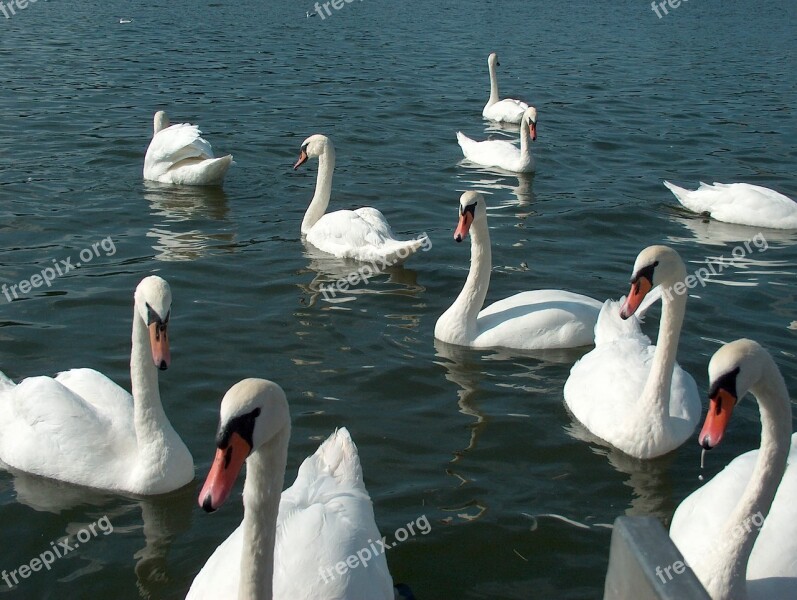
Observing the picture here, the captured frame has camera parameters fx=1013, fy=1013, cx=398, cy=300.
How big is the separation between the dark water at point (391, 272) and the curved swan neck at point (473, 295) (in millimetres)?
209

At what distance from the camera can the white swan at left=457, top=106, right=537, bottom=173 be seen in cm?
1442

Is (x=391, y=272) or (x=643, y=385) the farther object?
(x=391, y=272)

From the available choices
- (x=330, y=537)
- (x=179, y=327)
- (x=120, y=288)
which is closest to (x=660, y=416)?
(x=330, y=537)

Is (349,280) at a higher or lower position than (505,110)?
lower

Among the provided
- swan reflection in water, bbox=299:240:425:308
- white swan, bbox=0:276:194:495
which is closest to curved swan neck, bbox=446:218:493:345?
swan reflection in water, bbox=299:240:425:308

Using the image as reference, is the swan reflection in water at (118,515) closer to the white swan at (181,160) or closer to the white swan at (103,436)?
the white swan at (103,436)

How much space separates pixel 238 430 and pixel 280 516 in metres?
1.05

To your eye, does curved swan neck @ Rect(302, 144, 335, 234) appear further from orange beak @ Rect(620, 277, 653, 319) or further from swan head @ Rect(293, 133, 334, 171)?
orange beak @ Rect(620, 277, 653, 319)

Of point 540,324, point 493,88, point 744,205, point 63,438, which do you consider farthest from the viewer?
point 493,88

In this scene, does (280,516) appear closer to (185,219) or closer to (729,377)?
(729,377)

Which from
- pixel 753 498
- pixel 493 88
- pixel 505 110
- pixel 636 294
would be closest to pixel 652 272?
pixel 636 294

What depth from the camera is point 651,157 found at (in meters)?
15.5

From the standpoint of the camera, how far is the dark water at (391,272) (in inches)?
231

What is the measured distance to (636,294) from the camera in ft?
21.6
